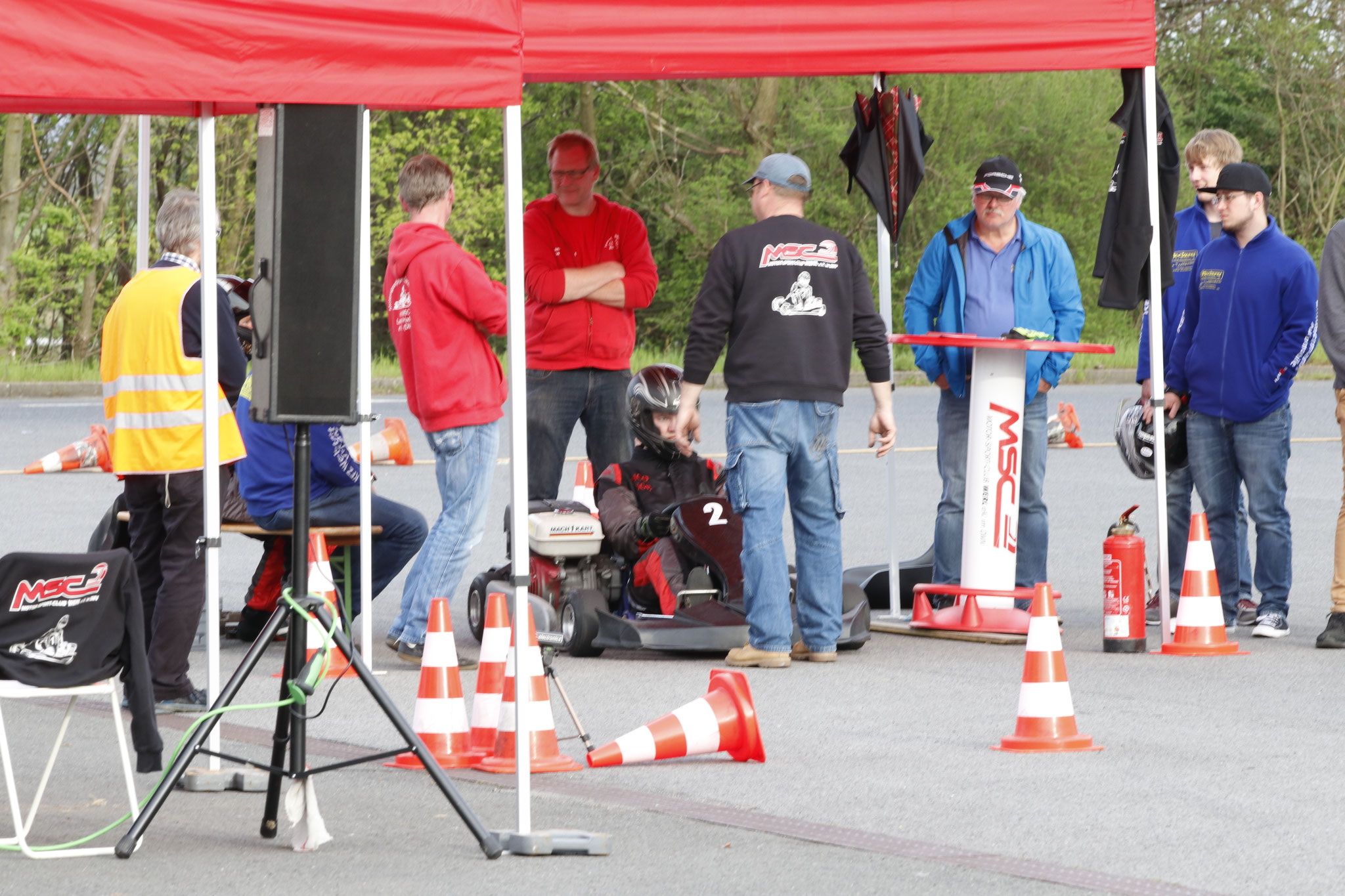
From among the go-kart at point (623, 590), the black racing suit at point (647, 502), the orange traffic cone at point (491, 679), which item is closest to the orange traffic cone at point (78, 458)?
the go-kart at point (623, 590)

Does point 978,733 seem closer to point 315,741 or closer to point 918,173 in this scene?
point 315,741

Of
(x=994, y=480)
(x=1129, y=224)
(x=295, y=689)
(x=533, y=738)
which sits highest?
(x=1129, y=224)

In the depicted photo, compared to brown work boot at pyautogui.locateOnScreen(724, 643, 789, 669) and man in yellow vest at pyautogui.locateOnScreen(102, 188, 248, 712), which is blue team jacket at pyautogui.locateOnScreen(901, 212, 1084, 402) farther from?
man in yellow vest at pyautogui.locateOnScreen(102, 188, 248, 712)

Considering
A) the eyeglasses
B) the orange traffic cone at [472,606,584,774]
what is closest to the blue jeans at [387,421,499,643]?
the eyeglasses

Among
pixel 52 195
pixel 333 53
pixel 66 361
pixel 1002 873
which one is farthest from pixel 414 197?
pixel 52 195

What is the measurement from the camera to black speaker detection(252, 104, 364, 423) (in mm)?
5426

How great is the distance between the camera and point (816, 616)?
27.6 ft

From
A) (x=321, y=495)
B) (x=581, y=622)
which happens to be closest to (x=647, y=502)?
(x=581, y=622)

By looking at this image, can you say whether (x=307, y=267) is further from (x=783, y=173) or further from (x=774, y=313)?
(x=783, y=173)

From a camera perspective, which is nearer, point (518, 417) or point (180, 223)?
point (518, 417)

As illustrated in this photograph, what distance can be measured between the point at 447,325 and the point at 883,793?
11.0 ft

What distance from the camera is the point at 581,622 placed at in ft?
27.9

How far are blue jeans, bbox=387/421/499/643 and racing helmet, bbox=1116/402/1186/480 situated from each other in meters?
3.05

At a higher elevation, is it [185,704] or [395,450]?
[395,450]
